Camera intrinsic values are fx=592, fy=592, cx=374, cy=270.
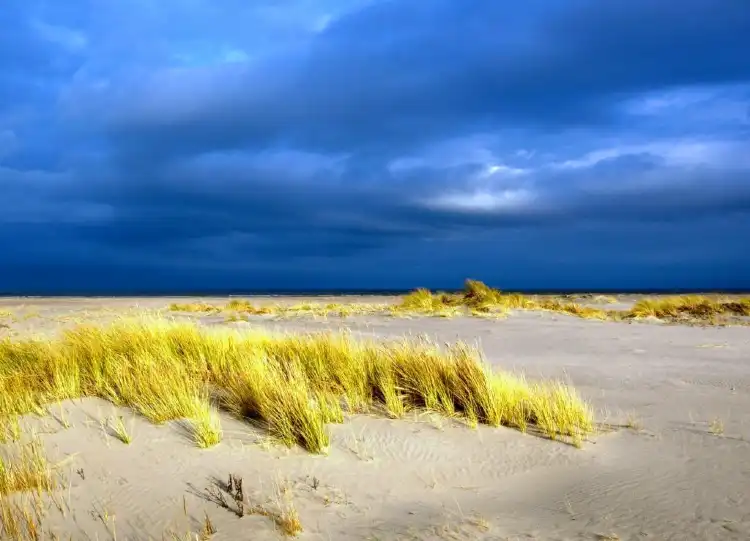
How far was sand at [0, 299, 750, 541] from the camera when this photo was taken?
3.75m

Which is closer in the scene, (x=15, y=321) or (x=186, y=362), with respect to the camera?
(x=186, y=362)

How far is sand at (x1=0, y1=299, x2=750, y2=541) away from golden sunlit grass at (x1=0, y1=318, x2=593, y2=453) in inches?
8.1

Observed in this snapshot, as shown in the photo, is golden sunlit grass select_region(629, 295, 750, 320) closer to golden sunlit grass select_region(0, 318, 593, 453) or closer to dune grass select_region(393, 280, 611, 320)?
dune grass select_region(393, 280, 611, 320)

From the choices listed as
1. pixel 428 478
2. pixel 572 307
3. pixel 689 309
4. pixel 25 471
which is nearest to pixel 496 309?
pixel 572 307

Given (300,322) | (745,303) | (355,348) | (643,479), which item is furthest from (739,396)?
(745,303)

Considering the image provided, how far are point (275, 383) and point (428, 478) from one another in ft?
6.15

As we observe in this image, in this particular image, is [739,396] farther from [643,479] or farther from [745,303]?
[745,303]

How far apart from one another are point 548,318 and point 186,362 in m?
12.3

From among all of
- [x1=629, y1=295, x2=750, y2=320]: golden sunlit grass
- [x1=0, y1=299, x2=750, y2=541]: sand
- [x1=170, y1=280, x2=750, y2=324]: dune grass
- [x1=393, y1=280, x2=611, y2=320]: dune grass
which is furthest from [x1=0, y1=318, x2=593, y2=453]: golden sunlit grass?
[x1=629, y1=295, x2=750, y2=320]: golden sunlit grass

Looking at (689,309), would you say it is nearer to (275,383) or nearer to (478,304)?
(478,304)

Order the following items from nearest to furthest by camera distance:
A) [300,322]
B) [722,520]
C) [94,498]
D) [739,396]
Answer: [722,520], [94,498], [739,396], [300,322]

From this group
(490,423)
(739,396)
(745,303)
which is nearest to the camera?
(490,423)

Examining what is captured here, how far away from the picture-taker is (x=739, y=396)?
7094 mm

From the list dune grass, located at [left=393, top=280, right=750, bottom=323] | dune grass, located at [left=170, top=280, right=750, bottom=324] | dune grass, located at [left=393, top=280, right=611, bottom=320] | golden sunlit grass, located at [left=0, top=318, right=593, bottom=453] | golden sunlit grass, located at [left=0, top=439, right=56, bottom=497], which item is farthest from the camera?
dune grass, located at [left=393, top=280, right=611, bottom=320]
